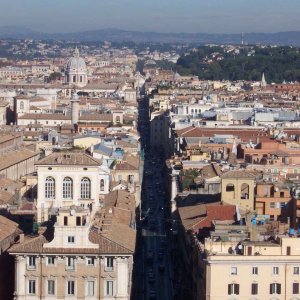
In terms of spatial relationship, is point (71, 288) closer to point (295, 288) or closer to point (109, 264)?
point (109, 264)

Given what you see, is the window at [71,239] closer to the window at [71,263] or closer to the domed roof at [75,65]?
the window at [71,263]

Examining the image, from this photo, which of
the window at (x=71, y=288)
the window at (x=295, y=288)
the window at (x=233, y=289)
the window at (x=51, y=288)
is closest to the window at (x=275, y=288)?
the window at (x=295, y=288)

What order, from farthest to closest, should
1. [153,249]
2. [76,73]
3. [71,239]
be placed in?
[76,73], [153,249], [71,239]

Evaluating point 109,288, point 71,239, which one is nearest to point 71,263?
point 71,239

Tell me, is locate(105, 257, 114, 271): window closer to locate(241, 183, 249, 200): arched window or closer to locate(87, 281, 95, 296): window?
locate(87, 281, 95, 296): window

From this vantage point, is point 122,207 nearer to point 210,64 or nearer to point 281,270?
point 281,270

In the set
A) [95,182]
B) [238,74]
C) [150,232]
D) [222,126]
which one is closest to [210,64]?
[238,74]
